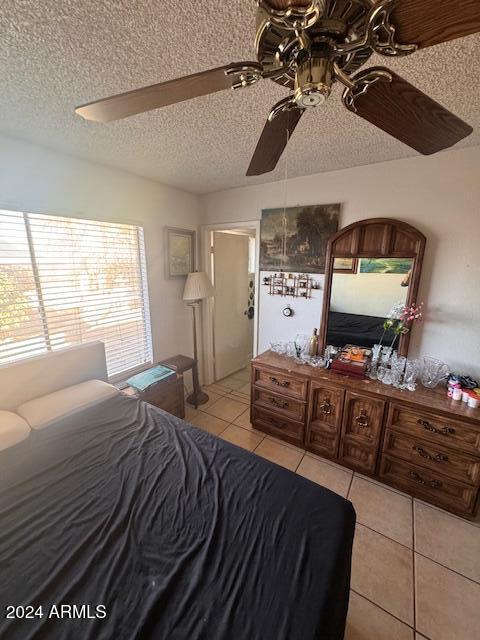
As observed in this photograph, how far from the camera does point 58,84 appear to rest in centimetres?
112

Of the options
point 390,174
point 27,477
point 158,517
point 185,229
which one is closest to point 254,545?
point 158,517

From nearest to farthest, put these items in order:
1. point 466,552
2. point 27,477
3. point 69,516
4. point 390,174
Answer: point 69,516, point 27,477, point 466,552, point 390,174

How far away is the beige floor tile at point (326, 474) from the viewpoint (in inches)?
76.2

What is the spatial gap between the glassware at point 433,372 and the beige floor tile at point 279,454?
1.15 meters

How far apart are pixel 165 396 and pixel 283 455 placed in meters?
1.16

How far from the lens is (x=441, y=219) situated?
1.89m

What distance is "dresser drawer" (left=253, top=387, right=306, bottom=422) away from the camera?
223 centimetres

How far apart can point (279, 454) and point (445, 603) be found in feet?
3.91

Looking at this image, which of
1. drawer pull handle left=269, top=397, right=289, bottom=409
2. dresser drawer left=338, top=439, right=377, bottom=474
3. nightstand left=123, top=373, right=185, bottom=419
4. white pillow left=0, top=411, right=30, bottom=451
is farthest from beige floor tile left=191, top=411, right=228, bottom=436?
white pillow left=0, top=411, right=30, bottom=451

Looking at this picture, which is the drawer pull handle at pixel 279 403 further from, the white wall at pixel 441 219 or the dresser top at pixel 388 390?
the white wall at pixel 441 219

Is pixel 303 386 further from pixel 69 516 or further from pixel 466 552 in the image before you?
pixel 69 516

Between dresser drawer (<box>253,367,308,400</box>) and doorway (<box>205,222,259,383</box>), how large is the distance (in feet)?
2.10

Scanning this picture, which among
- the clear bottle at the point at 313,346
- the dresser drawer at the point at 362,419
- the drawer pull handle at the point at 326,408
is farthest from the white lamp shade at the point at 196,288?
the dresser drawer at the point at 362,419

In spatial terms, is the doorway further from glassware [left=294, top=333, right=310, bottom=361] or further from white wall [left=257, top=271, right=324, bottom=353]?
glassware [left=294, top=333, right=310, bottom=361]
